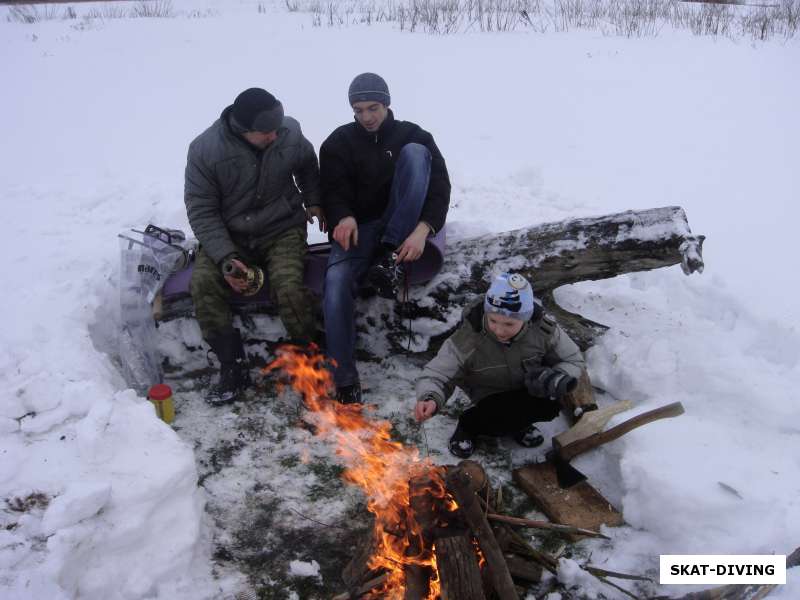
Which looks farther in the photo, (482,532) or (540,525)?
(540,525)

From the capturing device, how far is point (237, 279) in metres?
3.85

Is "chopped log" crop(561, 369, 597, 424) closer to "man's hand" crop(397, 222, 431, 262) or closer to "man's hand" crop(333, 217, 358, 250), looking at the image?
"man's hand" crop(397, 222, 431, 262)

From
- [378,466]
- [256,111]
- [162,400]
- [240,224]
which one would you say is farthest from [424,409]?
[256,111]

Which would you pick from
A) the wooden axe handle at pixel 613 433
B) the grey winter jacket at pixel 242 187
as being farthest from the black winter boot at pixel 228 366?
the wooden axe handle at pixel 613 433

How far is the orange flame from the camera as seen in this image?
8.53 feet

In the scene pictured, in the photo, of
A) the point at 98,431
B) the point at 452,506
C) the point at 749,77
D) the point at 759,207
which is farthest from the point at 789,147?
the point at 98,431

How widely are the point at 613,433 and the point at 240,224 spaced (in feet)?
8.56

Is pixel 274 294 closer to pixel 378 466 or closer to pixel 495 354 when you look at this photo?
pixel 378 466

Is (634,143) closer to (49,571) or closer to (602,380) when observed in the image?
(602,380)

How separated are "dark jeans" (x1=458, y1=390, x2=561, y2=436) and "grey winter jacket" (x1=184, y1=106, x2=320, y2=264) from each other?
178cm

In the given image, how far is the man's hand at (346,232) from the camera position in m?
3.82

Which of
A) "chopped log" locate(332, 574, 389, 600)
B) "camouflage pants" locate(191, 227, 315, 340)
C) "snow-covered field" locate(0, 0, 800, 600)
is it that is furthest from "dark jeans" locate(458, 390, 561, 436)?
"camouflage pants" locate(191, 227, 315, 340)

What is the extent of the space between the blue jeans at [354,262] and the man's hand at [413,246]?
0.15 meters

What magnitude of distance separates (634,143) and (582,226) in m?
3.31
